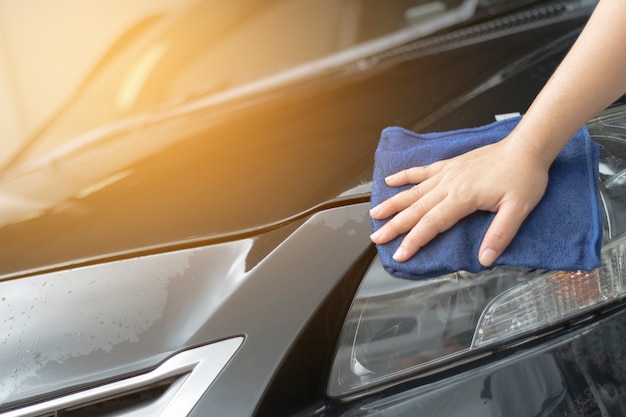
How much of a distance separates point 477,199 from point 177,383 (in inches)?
20.8

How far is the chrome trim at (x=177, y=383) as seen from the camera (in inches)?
33.1

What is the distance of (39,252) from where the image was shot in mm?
970

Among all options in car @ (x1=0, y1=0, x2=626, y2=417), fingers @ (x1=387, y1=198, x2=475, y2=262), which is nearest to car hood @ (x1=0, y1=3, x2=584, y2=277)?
car @ (x1=0, y1=0, x2=626, y2=417)

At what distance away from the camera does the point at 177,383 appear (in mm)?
864

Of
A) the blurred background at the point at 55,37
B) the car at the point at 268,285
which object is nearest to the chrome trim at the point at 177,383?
the car at the point at 268,285

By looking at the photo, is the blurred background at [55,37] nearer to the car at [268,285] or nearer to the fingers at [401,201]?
the car at [268,285]

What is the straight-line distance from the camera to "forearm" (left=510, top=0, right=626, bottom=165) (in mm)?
965

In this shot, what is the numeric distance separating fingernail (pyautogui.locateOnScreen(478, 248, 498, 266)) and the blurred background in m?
0.89

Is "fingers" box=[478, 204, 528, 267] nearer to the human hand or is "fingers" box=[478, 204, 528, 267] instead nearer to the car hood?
the human hand

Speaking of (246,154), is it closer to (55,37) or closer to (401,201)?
(401,201)

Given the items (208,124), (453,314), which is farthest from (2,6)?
(453,314)

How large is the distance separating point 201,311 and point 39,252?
0.30 metres

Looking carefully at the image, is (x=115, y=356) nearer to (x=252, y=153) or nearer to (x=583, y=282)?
(x=252, y=153)

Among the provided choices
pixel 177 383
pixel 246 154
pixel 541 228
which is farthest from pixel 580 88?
pixel 177 383
